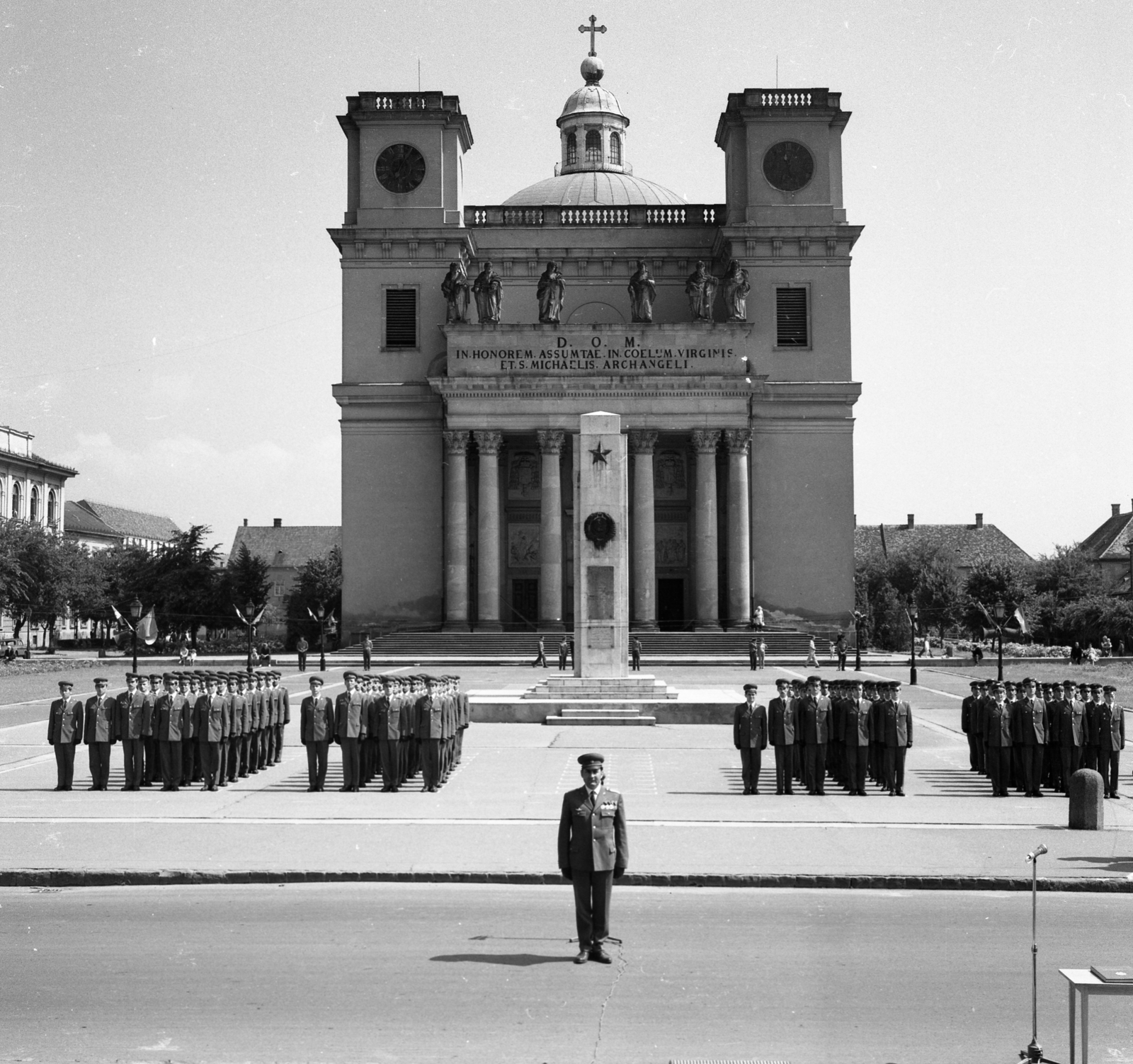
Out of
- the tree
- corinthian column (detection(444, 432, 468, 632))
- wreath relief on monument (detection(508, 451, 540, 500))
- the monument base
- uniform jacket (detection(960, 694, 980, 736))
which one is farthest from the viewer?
the tree

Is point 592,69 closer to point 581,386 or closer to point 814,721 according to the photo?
point 581,386

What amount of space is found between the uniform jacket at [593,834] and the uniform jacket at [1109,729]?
1154 cm

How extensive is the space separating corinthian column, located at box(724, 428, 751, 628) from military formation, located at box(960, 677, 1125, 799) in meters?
40.5

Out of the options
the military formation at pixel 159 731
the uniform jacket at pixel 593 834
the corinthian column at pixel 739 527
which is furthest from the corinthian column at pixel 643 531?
the uniform jacket at pixel 593 834

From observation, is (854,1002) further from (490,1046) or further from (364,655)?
(364,655)

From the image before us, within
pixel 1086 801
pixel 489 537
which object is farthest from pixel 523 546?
pixel 1086 801

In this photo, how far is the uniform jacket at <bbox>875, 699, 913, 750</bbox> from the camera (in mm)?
19672

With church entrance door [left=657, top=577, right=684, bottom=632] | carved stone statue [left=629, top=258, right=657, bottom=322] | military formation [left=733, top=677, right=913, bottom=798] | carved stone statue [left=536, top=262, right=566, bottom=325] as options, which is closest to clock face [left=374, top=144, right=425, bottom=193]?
carved stone statue [left=536, top=262, right=566, bottom=325]

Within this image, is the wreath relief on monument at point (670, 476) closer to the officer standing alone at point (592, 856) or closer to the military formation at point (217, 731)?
the military formation at point (217, 731)

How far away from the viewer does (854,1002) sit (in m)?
9.38

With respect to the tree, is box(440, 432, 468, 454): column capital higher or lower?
higher

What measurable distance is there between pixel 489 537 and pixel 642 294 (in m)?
12.6

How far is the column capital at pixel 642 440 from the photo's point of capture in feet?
200

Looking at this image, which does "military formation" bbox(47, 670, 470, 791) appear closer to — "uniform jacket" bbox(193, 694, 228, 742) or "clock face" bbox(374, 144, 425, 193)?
"uniform jacket" bbox(193, 694, 228, 742)
